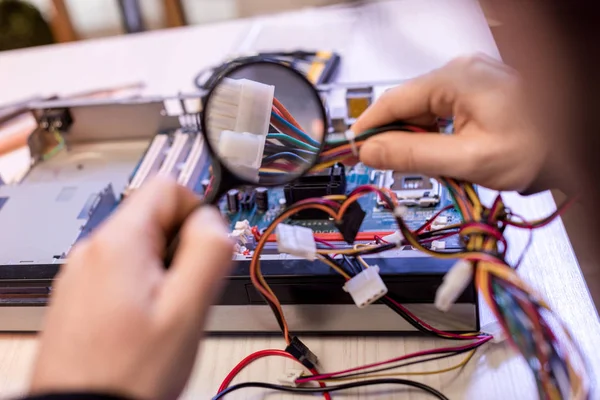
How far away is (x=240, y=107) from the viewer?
704mm

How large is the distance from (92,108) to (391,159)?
804 mm

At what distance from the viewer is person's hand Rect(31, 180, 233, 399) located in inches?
19.2

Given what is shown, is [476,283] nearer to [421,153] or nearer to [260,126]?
[421,153]

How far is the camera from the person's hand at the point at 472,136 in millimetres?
646

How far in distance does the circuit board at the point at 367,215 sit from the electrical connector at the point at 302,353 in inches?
6.8

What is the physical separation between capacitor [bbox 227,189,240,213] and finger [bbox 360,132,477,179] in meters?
0.30

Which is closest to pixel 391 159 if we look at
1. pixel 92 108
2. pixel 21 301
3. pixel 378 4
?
pixel 21 301

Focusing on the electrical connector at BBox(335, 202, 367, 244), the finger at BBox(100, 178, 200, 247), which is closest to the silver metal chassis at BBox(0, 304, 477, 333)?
the electrical connector at BBox(335, 202, 367, 244)

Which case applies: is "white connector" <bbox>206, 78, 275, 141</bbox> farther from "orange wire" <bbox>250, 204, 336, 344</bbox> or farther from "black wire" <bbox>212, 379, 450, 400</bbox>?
"black wire" <bbox>212, 379, 450, 400</bbox>

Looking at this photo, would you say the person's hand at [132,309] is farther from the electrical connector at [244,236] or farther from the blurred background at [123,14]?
the blurred background at [123,14]

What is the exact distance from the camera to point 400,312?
77cm

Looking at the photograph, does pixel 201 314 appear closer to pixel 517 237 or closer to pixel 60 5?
pixel 517 237

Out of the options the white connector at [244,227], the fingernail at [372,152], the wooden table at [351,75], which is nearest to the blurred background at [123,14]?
the wooden table at [351,75]

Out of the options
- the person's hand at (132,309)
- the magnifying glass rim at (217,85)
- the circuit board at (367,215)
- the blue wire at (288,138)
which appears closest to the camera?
the person's hand at (132,309)
